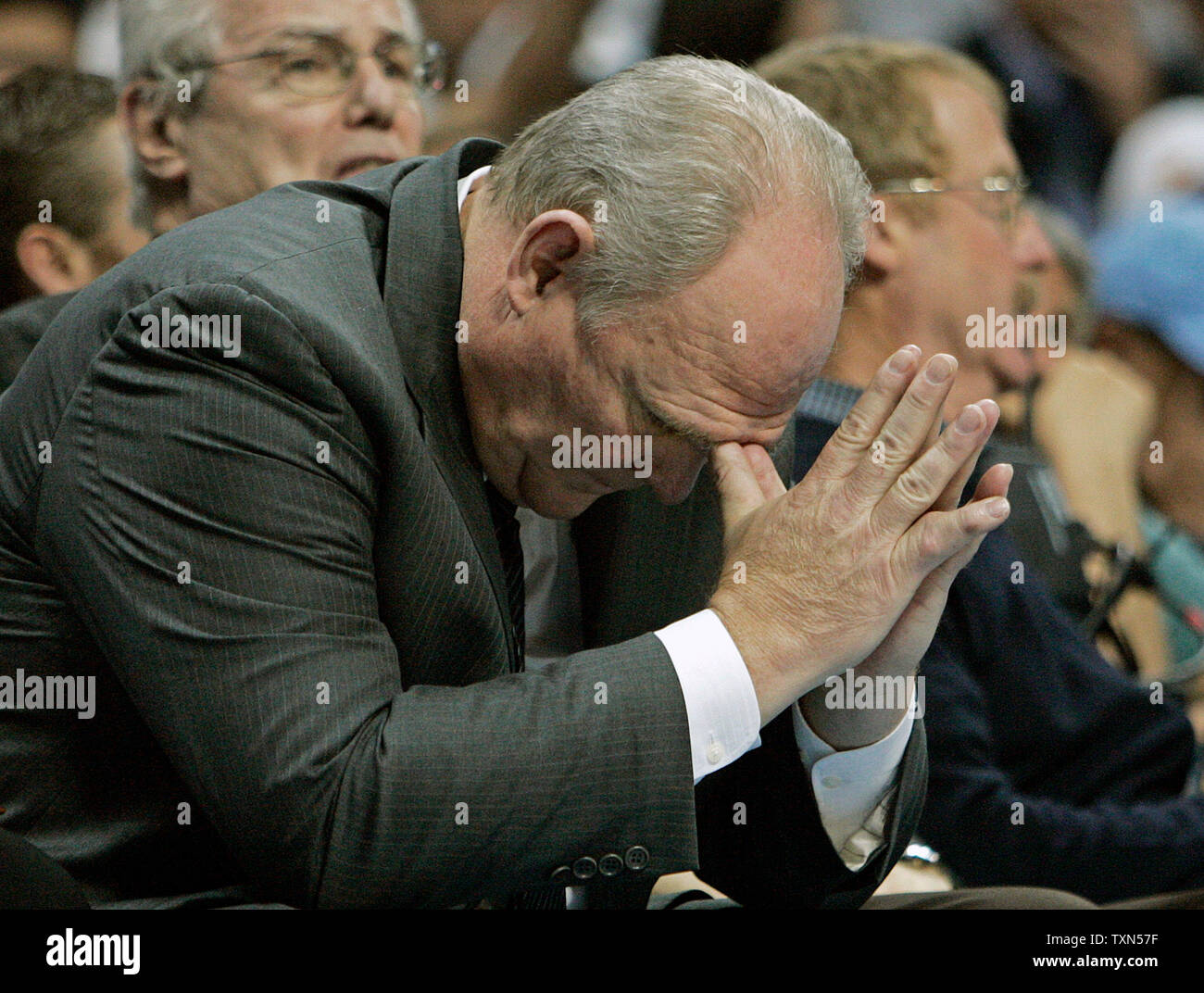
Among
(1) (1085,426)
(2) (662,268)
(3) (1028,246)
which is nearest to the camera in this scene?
(2) (662,268)

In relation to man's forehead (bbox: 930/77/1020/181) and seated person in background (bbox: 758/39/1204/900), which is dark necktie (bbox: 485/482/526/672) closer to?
seated person in background (bbox: 758/39/1204/900)

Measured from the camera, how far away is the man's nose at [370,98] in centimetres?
229

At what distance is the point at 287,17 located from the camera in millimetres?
2273

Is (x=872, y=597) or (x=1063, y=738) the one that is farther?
(x=1063, y=738)

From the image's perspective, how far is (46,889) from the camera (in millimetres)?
1240

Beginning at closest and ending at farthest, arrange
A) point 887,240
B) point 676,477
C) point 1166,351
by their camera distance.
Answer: point 676,477, point 887,240, point 1166,351

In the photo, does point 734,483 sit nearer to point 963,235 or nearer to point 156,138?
point 963,235

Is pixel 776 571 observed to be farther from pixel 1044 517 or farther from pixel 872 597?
pixel 1044 517

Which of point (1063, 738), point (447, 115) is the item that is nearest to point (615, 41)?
point (447, 115)

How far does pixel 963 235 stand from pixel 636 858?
4.49 ft

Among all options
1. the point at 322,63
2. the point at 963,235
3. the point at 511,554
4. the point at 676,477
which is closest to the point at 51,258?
the point at 322,63
